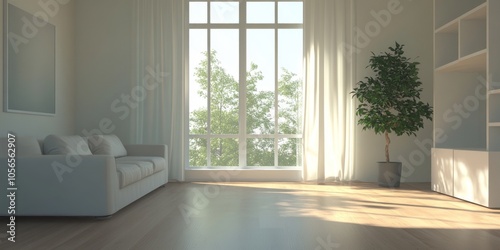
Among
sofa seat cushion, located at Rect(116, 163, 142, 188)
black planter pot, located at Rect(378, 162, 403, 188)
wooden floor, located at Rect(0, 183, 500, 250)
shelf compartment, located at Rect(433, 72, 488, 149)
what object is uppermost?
shelf compartment, located at Rect(433, 72, 488, 149)

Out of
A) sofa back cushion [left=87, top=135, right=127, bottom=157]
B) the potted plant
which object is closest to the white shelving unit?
the potted plant

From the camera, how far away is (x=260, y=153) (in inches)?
320

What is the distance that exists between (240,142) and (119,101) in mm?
2036

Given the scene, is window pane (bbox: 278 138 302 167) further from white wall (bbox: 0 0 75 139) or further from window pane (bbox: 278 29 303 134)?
white wall (bbox: 0 0 75 139)

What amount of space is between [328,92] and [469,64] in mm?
2253

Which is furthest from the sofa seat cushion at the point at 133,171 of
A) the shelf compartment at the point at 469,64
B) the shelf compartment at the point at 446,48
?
the shelf compartment at the point at 446,48

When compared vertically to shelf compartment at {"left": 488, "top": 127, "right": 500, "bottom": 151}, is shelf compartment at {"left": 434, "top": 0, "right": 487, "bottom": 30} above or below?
above

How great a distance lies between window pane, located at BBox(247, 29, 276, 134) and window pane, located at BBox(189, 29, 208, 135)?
72cm

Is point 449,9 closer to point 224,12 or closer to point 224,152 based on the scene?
point 224,12

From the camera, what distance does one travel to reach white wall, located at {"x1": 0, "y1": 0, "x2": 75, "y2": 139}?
612 cm

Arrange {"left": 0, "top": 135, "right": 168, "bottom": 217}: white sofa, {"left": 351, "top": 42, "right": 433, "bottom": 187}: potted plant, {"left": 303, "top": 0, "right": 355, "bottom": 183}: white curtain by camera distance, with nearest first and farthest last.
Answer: {"left": 0, "top": 135, "right": 168, "bottom": 217}: white sofa, {"left": 351, "top": 42, "right": 433, "bottom": 187}: potted plant, {"left": 303, "top": 0, "right": 355, "bottom": 183}: white curtain

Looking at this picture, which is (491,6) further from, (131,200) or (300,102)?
(131,200)

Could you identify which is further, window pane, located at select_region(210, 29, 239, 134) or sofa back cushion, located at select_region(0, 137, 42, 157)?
window pane, located at select_region(210, 29, 239, 134)

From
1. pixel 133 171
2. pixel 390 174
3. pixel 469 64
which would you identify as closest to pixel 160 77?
pixel 133 171
